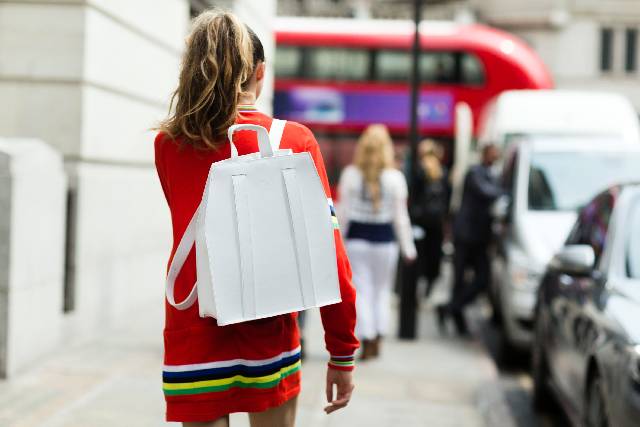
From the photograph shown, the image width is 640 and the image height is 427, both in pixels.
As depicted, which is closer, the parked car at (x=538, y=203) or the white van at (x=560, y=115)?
the parked car at (x=538, y=203)

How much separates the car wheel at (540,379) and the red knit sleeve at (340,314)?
3.88 metres

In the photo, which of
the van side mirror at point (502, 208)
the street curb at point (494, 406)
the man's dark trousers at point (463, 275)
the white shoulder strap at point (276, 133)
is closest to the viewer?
the white shoulder strap at point (276, 133)

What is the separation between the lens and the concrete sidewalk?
220 inches

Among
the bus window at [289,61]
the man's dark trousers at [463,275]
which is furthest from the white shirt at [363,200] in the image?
the bus window at [289,61]

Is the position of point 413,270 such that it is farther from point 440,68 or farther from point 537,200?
point 440,68

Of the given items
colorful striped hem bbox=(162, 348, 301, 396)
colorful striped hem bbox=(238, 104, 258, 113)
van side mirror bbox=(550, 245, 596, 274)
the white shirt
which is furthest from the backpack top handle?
the white shirt

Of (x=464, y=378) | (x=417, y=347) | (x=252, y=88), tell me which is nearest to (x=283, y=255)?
(x=252, y=88)

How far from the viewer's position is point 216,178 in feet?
8.46

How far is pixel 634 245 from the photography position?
543 cm

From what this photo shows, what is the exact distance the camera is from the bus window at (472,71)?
21.7 meters

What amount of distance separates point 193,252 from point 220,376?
1.10ft

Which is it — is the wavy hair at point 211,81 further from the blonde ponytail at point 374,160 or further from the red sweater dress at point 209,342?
the blonde ponytail at point 374,160

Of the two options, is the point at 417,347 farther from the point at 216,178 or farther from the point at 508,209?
the point at 216,178

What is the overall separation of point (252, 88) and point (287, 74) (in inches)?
780
